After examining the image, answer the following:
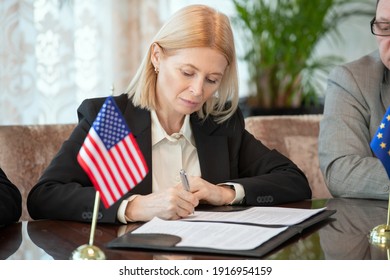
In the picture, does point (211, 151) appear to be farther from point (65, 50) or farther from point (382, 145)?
point (65, 50)

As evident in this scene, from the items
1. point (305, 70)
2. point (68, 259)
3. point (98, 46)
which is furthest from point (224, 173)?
point (305, 70)

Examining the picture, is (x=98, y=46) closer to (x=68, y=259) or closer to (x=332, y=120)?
(x=332, y=120)

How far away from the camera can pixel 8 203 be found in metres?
2.22

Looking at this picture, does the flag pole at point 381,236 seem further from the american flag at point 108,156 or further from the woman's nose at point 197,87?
the woman's nose at point 197,87

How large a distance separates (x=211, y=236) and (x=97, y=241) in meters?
0.31

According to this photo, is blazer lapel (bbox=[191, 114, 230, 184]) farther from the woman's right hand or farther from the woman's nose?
the woman's right hand

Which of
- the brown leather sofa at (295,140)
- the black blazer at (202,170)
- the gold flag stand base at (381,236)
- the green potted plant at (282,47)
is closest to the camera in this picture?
the gold flag stand base at (381,236)

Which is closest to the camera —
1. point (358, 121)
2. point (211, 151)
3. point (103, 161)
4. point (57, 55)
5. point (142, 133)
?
point (103, 161)

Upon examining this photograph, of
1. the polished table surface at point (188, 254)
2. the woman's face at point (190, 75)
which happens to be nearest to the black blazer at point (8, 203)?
the polished table surface at point (188, 254)

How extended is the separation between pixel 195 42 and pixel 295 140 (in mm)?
907

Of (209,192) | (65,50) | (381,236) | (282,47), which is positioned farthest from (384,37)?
(282,47)

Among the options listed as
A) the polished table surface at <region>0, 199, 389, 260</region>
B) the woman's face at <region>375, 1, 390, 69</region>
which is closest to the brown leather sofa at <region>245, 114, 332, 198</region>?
the woman's face at <region>375, 1, 390, 69</region>

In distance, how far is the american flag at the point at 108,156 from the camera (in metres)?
1.75

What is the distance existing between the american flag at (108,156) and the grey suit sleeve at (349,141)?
3.81 ft
